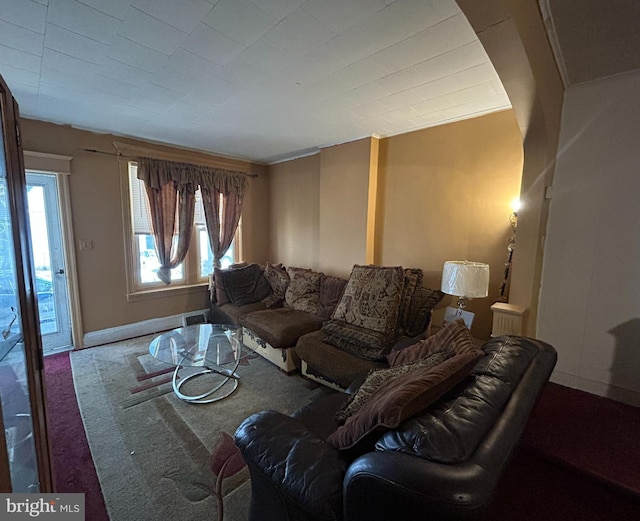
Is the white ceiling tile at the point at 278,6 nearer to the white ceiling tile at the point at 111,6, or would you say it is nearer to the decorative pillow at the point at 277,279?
the white ceiling tile at the point at 111,6

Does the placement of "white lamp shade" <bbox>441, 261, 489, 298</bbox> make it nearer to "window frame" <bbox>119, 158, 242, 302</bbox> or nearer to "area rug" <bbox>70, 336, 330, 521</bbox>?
"area rug" <bbox>70, 336, 330, 521</bbox>

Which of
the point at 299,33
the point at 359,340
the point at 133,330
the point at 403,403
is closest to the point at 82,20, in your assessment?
the point at 299,33

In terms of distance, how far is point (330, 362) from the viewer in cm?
231

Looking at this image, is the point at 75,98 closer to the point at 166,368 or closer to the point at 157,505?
the point at 166,368

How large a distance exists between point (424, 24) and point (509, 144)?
1.50 m

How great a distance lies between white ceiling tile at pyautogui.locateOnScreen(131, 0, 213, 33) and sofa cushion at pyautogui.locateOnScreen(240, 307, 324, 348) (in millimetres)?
2358

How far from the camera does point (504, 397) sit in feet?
3.32

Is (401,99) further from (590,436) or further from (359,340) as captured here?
(590,436)

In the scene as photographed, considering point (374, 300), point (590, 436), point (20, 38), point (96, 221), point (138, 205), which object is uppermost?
point (20, 38)

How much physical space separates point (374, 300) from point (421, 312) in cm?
44

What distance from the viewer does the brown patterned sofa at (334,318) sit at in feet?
7.70

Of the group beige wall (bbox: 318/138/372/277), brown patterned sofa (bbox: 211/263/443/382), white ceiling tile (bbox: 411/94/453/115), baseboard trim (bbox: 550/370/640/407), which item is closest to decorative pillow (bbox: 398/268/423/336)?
brown patterned sofa (bbox: 211/263/443/382)

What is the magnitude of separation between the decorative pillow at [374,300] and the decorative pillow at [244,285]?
138cm

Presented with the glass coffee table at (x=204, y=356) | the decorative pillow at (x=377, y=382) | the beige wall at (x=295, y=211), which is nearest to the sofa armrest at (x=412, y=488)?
the decorative pillow at (x=377, y=382)
